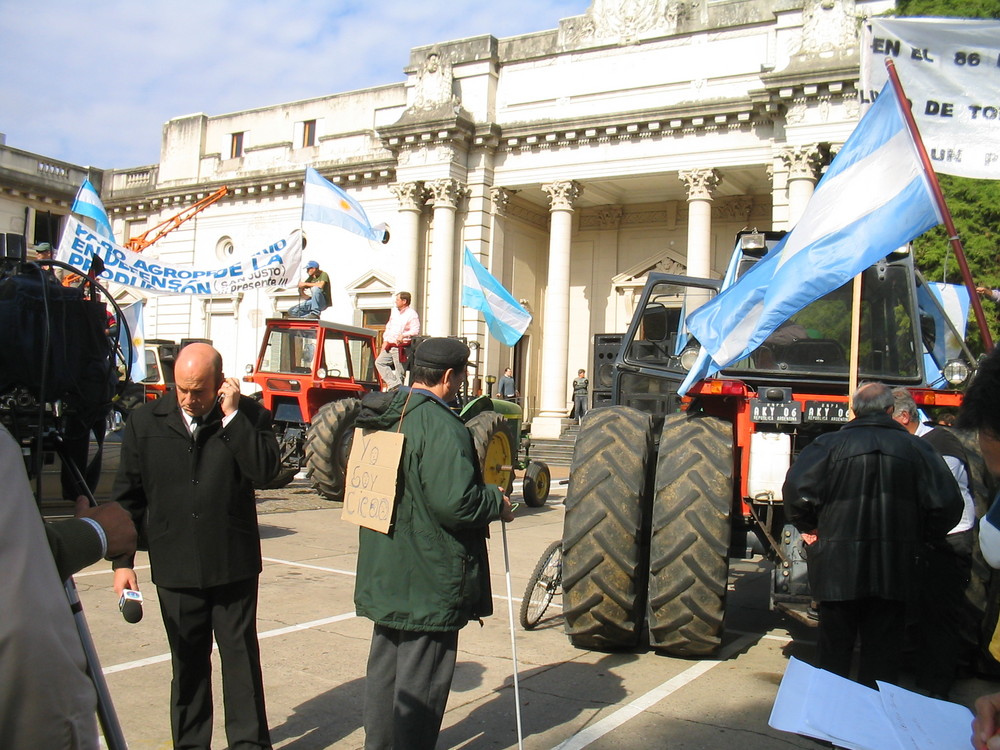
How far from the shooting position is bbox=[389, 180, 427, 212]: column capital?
2675 centimetres

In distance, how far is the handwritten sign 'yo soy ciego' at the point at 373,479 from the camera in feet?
11.4

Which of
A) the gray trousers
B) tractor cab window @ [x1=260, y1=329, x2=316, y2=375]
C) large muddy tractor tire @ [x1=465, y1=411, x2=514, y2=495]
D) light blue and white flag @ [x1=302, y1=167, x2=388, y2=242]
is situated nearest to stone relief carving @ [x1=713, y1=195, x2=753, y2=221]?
light blue and white flag @ [x1=302, y1=167, x2=388, y2=242]

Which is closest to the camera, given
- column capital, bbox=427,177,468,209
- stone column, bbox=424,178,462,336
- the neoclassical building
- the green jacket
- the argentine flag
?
the green jacket

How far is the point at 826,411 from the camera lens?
5.57 m

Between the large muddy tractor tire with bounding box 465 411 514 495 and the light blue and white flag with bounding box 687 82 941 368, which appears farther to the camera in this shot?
the large muddy tractor tire with bounding box 465 411 514 495

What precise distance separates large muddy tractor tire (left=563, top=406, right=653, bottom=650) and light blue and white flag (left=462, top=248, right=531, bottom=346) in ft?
25.6

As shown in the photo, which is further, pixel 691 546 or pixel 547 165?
pixel 547 165

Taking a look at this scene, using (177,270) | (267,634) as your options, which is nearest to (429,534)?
(267,634)

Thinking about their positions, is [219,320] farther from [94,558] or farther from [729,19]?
[94,558]

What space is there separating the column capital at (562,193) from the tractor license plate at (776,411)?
2102cm

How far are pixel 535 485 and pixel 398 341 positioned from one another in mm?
3487

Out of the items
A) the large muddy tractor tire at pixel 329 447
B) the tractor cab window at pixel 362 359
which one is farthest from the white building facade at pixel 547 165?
the large muddy tractor tire at pixel 329 447

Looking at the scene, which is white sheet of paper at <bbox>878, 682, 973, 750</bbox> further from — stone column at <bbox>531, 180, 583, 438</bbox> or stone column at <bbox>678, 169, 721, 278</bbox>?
stone column at <bbox>531, 180, 583, 438</bbox>

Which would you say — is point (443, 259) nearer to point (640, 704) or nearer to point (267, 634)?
point (267, 634)
